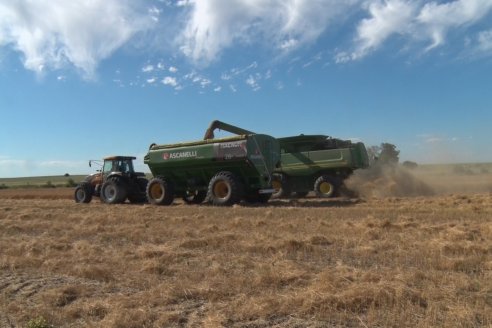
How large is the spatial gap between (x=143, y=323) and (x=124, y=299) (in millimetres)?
666

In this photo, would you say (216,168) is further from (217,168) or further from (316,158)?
(316,158)

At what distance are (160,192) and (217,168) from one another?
3.17m

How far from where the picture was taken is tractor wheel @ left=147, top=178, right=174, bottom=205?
61.5ft

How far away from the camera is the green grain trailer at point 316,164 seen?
63.1 feet

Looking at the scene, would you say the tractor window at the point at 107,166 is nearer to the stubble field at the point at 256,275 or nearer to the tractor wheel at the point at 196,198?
the tractor wheel at the point at 196,198

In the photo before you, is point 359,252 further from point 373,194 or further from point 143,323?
point 373,194

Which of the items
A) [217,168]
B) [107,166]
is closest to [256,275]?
[217,168]

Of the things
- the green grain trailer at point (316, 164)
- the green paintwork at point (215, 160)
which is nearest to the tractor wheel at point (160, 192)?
the green paintwork at point (215, 160)

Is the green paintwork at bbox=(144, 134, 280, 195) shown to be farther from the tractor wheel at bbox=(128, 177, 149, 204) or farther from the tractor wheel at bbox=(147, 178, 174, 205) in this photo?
the tractor wheel at bbox=(128, 177, 149, 204)

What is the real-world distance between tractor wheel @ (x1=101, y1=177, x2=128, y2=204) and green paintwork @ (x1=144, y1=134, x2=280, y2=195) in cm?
190

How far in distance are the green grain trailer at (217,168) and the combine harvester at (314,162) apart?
1.55 metres

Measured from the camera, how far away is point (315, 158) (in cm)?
1988

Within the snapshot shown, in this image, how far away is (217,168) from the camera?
693 inches

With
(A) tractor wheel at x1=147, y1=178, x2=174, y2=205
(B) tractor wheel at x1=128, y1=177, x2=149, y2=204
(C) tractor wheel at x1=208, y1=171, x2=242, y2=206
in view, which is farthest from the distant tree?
(B) tractor wheel at x1=128, y1=177, x2=149, y2=204
